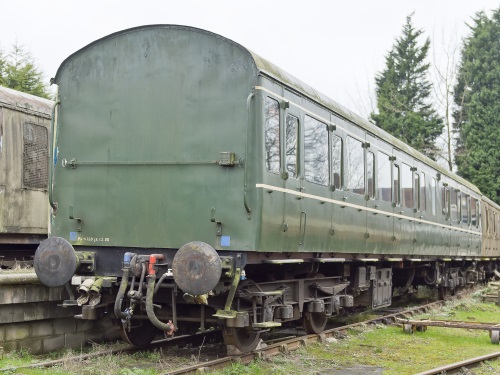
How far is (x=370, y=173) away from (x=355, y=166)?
0.82 meters

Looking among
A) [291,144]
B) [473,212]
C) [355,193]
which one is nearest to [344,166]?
[355,193]

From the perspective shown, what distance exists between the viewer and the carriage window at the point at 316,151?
8.84 meters

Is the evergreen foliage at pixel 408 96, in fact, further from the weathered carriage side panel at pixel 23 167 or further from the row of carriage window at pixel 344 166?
the weathered carriage side panel at pixel 23 167

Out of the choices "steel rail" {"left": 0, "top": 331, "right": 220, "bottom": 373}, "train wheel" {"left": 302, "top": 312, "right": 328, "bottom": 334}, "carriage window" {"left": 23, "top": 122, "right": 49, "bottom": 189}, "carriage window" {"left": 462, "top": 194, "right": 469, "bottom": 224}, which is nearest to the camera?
"steel rail" {"left": 0, "top": 331, "right": 220, "bottom": 373}

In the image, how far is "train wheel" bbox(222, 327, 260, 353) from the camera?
8.00 meters

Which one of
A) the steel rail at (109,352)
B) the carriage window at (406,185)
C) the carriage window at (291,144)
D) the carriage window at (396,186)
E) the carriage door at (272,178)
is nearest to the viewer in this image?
the steel rail at (109,352)

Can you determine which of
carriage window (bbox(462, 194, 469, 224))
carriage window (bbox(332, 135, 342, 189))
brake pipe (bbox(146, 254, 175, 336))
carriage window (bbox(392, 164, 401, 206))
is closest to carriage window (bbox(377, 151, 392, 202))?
carriage window (bbox(392, 164, 401, 206))

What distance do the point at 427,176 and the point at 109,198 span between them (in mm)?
9477

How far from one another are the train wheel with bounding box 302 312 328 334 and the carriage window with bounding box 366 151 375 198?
2.24 m

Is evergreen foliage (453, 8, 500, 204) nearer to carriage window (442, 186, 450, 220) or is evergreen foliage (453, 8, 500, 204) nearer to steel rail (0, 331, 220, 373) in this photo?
carriage window (442, 186, 450, 220)

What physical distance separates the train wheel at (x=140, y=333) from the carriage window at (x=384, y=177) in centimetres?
485

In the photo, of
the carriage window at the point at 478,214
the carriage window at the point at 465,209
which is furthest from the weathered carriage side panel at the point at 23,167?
the carriage window at the point at 478,214

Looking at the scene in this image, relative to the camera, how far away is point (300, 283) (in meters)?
9.22

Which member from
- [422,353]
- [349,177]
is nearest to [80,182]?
Result: [349,177]
